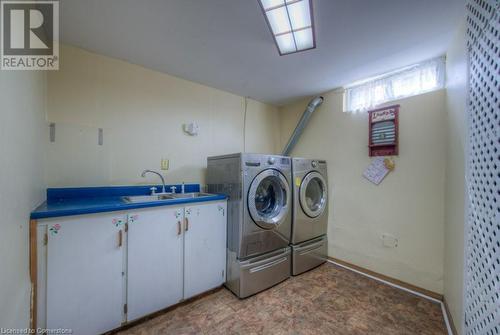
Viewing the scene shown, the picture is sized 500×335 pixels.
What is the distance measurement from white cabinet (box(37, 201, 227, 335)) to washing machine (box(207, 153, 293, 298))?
0.73 feet

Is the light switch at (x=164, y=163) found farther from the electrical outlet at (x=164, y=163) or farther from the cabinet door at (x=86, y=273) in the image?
the cabinet door at (x=86, y=273)

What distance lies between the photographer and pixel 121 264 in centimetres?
141

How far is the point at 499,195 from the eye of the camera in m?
0.72

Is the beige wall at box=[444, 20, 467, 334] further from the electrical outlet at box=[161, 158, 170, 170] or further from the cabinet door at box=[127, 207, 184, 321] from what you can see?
the electrical outlet at box=[161, 158, 170, 170]

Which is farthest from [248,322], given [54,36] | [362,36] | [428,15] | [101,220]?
[54,36]

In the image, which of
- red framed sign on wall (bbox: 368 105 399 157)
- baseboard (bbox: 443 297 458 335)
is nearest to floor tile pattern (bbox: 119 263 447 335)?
baseboard (bbox: 443 297 458 335)

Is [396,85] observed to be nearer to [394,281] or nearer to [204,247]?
[394,281]

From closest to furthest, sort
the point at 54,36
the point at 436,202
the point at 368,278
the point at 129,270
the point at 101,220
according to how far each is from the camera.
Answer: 1. the point at 101,220
2. the point at 129,270
3. the point at 54,36
4. the point at 436,202
5. the point at 368,278

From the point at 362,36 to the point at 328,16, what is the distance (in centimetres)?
43

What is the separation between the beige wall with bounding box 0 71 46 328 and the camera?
76 cm

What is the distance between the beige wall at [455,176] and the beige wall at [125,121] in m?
2.32

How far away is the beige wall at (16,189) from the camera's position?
76cm

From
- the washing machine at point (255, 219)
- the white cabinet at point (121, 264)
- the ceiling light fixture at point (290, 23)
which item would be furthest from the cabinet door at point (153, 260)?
the ceiling light fixture at point (290, 23)

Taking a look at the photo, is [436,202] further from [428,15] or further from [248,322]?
[248,322]
